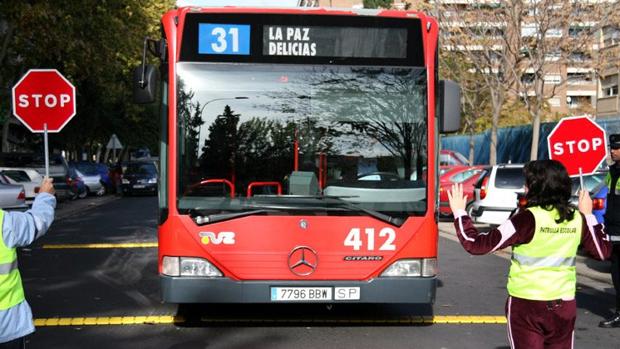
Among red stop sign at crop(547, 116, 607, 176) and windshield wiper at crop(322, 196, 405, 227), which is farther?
red stop sign at crop(547, 116, 607, 176)

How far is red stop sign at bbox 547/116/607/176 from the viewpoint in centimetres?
1122

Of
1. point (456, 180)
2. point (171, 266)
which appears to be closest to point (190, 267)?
point (171, 266)

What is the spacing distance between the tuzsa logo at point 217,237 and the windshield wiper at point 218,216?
10 centimetres

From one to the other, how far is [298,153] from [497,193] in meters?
10.3

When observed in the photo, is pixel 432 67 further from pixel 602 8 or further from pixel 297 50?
pixel 602 8

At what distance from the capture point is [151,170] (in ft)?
114

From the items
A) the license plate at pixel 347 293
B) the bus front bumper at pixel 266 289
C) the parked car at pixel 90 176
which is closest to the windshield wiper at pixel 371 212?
the bus front bumper at pixel 266 289

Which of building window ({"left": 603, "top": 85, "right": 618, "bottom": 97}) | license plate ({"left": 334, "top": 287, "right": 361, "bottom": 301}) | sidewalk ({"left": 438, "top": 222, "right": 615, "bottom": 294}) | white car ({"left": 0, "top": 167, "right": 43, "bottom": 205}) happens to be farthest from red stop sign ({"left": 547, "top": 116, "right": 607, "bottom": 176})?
building window ({"left": 603, "top": 85, "right": 618, "bottom": 97})

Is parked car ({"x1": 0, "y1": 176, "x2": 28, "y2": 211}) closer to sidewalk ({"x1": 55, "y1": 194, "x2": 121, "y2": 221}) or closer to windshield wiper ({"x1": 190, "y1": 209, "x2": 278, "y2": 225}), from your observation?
sidewalk ({"x1": 55, "y1": 194, "x2": 121, "y2": 221})

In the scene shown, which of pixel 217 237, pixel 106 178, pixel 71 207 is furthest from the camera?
pixel 106 178

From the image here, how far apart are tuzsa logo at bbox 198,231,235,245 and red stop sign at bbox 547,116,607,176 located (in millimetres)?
6517

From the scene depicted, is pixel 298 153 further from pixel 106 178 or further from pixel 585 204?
pixel 106 178

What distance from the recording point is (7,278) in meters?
3.92

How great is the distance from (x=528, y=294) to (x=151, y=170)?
1251 inches
